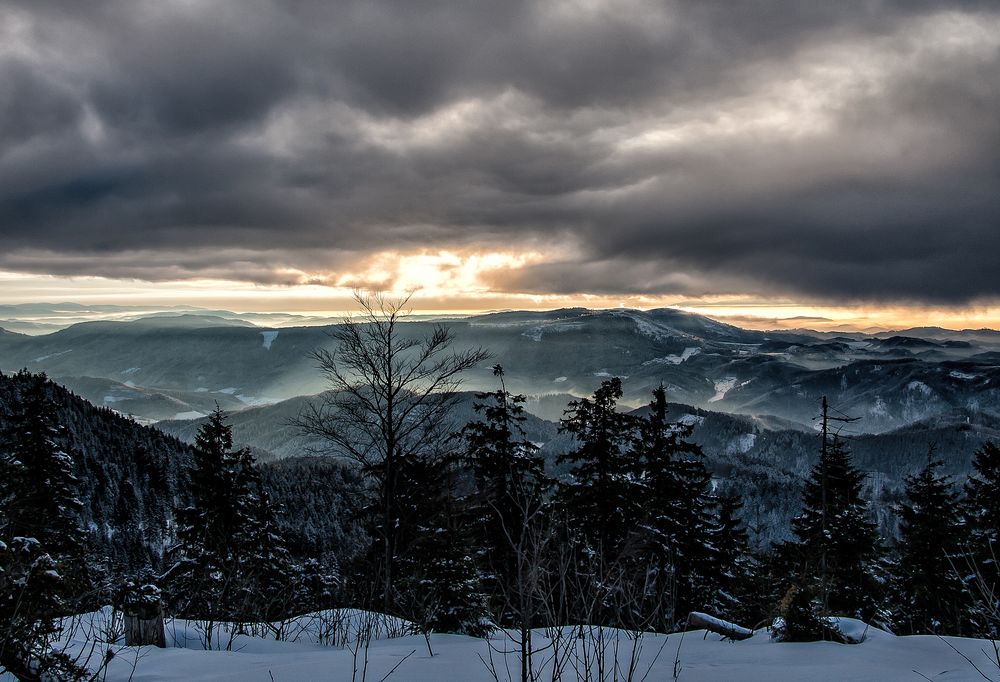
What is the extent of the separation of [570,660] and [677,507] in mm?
17867

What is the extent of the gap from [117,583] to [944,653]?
808 cm

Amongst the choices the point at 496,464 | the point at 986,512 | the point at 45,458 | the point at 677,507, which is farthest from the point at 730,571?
the point at 45,458

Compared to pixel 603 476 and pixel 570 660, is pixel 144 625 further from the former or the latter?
pixel 603 476

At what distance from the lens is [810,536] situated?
25.0 meters

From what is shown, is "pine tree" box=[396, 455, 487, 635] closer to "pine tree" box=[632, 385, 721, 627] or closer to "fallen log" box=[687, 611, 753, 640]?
"fallen log" box=[687, 611, 753, 640]

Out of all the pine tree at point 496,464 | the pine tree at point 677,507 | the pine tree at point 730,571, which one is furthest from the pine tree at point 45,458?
the pine tree at point 730,571

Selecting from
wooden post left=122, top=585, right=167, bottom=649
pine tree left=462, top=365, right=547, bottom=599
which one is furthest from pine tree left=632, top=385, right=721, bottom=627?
wooden post left=122, top=585, right=167, bottom=649

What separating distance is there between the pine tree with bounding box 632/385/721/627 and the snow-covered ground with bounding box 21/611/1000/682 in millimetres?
13657

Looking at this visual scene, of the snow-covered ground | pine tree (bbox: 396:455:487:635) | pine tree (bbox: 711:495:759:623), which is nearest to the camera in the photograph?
the snow-covered ground

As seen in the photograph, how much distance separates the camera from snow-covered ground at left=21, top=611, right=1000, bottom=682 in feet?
16.6

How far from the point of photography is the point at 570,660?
4.54m

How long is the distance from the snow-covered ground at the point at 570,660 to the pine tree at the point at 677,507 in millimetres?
13657

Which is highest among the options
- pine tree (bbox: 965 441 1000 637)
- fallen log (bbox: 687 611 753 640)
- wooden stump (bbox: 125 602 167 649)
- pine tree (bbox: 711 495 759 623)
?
wooden stump (bbox: 125 602 167 649)

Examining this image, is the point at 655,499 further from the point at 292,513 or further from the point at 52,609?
the point at 292,513
